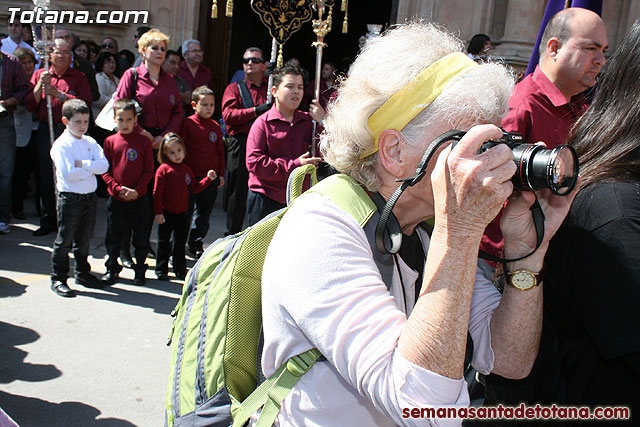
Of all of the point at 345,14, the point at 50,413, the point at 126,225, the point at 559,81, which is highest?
the point at 345,14

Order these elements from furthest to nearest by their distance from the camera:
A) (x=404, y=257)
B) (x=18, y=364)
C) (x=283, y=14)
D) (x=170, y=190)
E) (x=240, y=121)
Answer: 1. (x=283, y=14)
2. (x=240, y=121)
3. (x=170, y=190)
4. (x=18, y=364)
5. (x=404, y=257)

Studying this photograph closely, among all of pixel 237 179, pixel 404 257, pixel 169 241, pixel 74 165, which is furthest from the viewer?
pixel 237 179

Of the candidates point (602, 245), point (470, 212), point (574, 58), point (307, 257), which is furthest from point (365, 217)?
point (574, 58)

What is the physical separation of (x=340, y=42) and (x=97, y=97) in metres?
11.0

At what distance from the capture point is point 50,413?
3361mm

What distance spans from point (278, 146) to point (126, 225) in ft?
4.66

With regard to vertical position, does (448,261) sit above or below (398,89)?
below

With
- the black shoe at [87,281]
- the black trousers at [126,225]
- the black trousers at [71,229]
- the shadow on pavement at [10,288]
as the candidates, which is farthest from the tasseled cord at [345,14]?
the shadow on pavement at [10,288]

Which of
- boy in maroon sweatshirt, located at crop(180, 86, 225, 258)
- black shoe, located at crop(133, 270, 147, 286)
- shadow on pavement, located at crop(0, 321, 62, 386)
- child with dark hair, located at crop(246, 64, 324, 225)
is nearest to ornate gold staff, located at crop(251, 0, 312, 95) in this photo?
boy in maroon sweatshirt, located at crop(180, 86, 225, 258)

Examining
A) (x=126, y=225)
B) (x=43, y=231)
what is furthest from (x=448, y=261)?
(x=43, y=231)

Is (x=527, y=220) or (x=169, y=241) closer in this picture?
(x=527, y=220)

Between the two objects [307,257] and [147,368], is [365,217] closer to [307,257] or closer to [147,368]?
[307,257]

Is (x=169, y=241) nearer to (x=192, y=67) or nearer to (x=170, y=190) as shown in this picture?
(x=170, y=190)

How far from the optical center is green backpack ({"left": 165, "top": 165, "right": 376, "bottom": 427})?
147 centimetres
